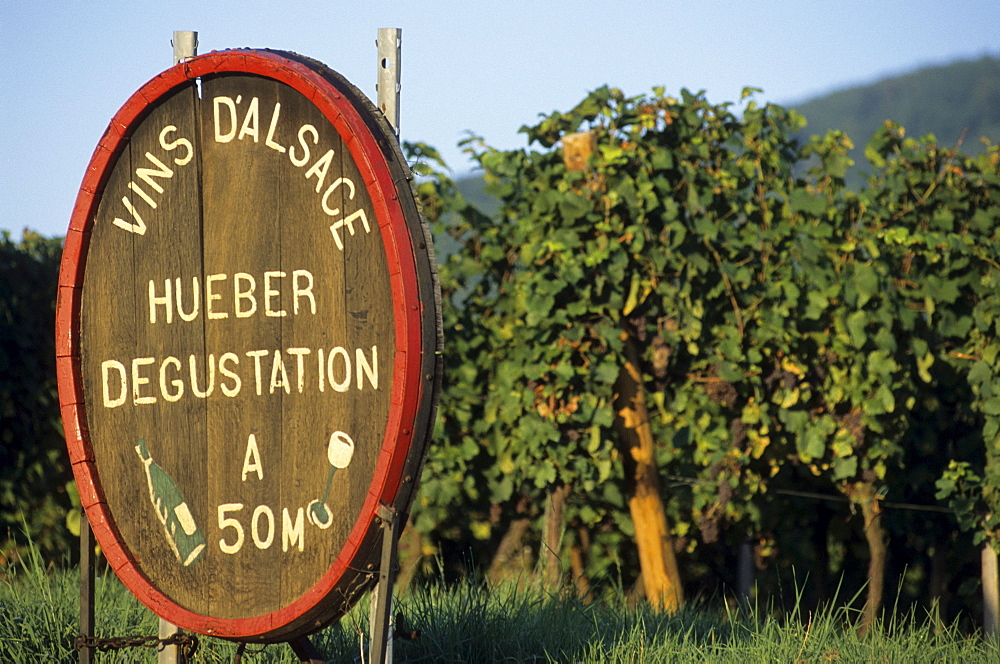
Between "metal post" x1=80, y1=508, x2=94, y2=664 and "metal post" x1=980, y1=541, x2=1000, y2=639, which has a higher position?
"metal post" x1=80, y1=508, x2=94, y2=664

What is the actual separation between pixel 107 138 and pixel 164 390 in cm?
72

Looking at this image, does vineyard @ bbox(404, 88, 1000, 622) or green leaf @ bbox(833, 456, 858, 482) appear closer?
vineyard @ bbox(404, 88, 1000, 622)

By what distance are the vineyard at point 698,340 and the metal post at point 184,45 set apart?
2.04m

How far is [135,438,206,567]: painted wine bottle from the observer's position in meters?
2.44

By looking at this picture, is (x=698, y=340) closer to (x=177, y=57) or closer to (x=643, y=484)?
(x=643, y=484)

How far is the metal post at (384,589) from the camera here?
213 centimetres

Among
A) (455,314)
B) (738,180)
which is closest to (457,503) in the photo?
(455,314)

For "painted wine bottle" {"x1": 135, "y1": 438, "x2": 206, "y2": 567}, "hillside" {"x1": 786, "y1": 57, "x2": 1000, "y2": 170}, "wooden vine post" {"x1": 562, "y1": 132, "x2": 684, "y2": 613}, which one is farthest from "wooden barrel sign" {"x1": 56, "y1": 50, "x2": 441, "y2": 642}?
"hillside" {"x1": 786, "y1": 57, "x2": 1000, "y2": 170}

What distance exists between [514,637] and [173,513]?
1289 mm

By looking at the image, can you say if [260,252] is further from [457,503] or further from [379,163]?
[457,503]

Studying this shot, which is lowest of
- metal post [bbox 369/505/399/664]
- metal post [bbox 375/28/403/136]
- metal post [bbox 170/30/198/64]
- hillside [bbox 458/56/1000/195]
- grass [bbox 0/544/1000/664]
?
grass [bbox 0/544/1000/664]

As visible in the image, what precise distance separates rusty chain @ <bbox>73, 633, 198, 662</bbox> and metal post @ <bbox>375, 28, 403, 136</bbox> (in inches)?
60.1

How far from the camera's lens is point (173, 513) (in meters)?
2.48

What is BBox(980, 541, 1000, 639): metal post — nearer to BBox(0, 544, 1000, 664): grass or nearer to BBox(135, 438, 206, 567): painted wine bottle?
BBox(0, 544, 1000, 664): grass
